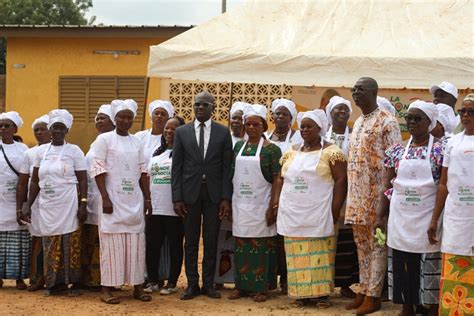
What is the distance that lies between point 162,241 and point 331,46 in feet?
9.08

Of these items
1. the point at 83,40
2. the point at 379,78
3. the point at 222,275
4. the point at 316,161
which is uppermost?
the point at 83,40

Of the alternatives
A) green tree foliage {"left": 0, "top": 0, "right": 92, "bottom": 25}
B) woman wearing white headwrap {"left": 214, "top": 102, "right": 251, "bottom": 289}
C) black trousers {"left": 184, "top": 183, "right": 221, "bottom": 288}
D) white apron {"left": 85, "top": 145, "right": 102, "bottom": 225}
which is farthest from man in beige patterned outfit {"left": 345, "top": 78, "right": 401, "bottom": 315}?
green tree foliage {"left": 0, "top": 0, "right": 92, "bottom": 25}

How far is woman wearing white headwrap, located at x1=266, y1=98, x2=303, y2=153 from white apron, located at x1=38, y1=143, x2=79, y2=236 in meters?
2.09

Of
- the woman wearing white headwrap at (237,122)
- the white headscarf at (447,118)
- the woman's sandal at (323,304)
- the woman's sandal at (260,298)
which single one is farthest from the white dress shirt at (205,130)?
the white headscarf at (447,118)

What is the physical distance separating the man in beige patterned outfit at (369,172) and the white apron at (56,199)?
2765 millimetres

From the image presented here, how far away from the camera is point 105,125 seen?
8.38 metres

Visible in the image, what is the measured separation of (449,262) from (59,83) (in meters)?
12.8

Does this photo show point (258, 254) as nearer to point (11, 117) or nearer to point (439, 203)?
point (439, 203)

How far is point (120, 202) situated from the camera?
7.63 meters

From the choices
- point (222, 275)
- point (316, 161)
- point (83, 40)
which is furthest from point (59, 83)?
point (316, 161)

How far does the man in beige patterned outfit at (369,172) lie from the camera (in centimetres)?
691

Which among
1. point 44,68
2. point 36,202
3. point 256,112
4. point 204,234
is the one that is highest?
point 44,68

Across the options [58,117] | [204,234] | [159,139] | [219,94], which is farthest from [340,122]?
[219,94]

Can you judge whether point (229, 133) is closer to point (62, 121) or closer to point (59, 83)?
point (62, 121)
